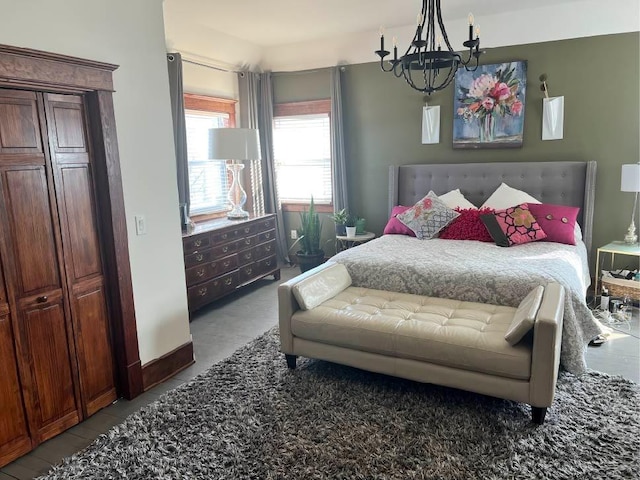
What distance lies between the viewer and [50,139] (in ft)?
8.16

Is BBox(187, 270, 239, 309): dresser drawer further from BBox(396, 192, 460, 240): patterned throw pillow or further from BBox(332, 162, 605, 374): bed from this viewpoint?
BBox(396, 192, 460, 240): patterned throw pillow

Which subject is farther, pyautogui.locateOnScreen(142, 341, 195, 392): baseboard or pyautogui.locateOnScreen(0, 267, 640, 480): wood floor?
pyautogui.locateOnScreen(142, 341, 195, 392): baseboard

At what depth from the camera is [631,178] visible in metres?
4.12

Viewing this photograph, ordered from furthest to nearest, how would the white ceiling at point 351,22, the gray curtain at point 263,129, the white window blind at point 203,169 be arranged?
the gray curtain at point 263,129, the white window blind at point 203,169, the white ceiling at point 351,22

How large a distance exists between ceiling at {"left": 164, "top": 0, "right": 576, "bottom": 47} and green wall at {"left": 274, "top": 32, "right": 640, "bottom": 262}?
0.49 meters

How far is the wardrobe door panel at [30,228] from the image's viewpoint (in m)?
2.35

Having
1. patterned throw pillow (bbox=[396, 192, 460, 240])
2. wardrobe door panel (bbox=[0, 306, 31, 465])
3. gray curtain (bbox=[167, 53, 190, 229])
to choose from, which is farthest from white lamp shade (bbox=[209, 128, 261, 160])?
wardrobe door panel (bbox=[0, 306, 31, 465])

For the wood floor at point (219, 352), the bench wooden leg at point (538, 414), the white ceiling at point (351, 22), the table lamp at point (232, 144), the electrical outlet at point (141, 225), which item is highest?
the white ceiling at point (351, 22)

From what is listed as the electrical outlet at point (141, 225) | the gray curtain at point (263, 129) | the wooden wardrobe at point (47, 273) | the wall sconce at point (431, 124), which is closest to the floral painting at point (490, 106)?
the wall sconce at point (431, 124)

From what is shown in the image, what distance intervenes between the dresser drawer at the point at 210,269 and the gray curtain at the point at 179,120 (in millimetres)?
557

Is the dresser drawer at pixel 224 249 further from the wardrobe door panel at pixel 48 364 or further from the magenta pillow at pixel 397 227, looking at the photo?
the wardrobe door panel at pixel 48 364

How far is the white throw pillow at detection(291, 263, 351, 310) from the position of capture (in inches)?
125

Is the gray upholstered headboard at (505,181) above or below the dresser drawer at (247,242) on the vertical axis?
above

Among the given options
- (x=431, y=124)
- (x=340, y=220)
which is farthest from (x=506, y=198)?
(x=340, y=220)
